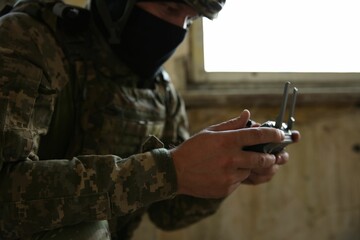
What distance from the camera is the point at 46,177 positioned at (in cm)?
66

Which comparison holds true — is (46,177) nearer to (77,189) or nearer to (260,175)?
(77,189)

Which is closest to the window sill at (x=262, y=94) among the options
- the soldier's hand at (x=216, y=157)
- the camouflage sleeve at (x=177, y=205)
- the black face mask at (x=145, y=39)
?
the camouflage sleeve at (x=177, y=205)

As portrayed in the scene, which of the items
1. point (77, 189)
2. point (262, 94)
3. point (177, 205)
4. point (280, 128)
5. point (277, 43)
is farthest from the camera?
point (277, 43)

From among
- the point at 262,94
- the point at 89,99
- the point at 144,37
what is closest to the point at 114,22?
the point at 144,37

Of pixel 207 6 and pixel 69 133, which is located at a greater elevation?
pixel 207 6

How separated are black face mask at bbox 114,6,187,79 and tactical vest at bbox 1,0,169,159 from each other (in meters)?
0.03

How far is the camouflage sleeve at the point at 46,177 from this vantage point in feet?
2.13

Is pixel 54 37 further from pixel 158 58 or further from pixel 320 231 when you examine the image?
pixel 320 231

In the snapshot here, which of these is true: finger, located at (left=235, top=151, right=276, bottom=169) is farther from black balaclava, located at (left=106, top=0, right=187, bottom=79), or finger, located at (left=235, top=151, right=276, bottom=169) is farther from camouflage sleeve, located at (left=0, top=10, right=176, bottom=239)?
black balaclava, located at (left=106, top=0, right=187, bottom=79)

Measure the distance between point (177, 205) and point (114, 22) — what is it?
494 mm

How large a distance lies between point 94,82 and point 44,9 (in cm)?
18

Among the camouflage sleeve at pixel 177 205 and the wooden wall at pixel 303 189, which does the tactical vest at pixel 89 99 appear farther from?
the wooden wall at pixel 303 189

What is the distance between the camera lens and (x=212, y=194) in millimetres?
726

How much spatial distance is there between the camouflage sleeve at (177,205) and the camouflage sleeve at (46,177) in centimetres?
37
